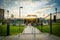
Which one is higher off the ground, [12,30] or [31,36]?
[12,30]

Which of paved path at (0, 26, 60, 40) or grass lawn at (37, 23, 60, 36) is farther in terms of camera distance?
grass lawn at (37, 23, 60, 36)

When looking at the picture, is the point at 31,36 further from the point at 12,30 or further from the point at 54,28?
the point at 54,28

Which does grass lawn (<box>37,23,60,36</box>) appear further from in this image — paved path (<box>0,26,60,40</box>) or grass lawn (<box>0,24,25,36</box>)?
grass lawn (<box>0,24,25,36</box>)

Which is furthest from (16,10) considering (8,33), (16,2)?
(8,33)

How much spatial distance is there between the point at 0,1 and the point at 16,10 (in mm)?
536

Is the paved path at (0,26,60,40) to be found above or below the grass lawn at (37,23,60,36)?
below

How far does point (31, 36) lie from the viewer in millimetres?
3848

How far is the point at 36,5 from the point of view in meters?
3.88

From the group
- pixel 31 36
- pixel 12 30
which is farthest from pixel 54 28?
pixel 12 30

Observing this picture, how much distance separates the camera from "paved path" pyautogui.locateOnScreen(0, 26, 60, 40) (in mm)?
3668

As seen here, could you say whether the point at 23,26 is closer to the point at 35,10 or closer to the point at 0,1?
the point at 35,10

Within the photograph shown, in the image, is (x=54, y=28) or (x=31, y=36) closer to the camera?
(x=31, y=36)

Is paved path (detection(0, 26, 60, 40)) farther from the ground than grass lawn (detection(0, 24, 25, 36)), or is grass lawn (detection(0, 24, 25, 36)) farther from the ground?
grass lawn (detection(0, 24, 25, 36))

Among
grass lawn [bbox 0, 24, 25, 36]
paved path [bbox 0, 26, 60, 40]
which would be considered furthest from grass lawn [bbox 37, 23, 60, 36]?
grass lawn [bbox 0, 24, 25, 36]
